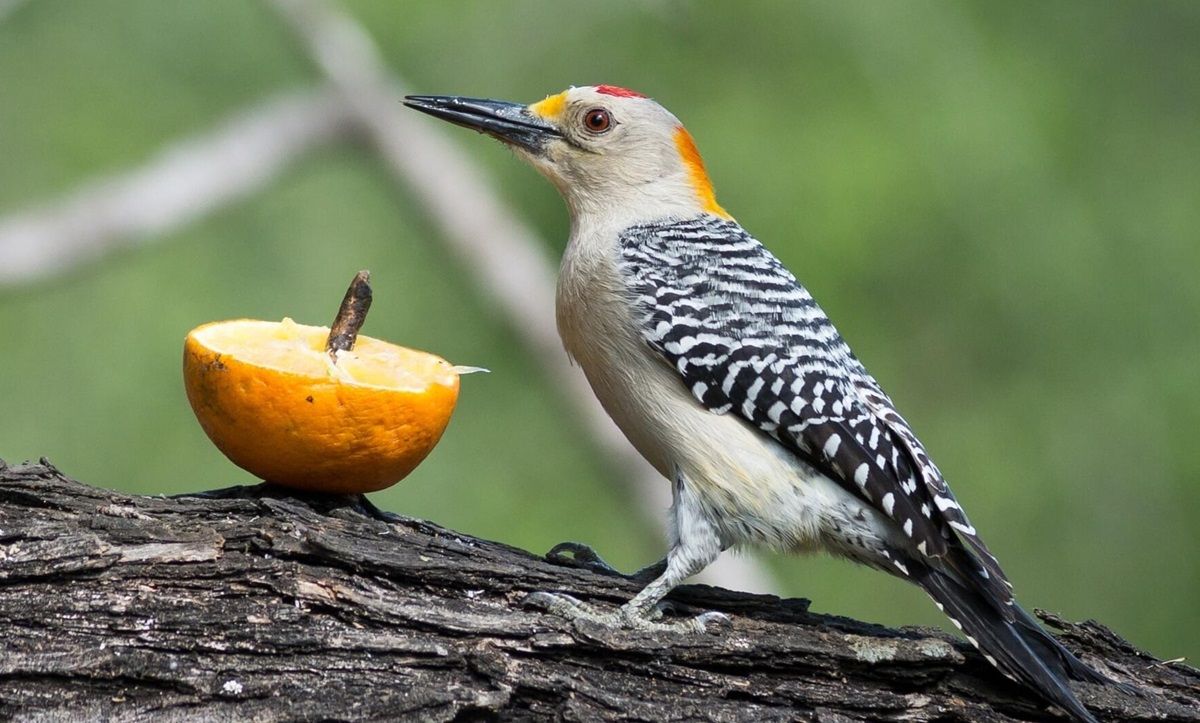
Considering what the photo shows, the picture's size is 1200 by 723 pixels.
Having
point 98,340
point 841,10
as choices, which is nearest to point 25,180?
point 98,340

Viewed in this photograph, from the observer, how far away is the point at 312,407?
158 inches

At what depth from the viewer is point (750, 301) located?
15.5 feet

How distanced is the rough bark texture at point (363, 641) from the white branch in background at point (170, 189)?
17.8ft

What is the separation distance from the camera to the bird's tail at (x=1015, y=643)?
4012 mm

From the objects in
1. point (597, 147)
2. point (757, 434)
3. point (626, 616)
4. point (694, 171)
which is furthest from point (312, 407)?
point (694, 171)

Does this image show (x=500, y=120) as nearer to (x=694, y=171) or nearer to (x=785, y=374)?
(x=694, y=171)

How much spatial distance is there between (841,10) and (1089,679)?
774 cm

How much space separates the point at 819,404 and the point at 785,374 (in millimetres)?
141

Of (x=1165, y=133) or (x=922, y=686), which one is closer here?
(x=922, y=686)

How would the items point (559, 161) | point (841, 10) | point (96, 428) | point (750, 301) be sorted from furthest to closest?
point (841, 10) → point (96, 428) → point (559, 161) → point (750, 301)

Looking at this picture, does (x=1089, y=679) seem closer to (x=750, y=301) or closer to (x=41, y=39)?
(x=750, y=301)

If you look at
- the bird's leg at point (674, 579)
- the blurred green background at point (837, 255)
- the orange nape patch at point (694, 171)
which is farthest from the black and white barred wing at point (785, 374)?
the blurred green background at point (837, 255)

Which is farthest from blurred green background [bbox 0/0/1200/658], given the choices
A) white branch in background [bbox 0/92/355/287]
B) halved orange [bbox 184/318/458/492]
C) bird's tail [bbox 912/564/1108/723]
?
halved orange [bbox 184/318/458/492]

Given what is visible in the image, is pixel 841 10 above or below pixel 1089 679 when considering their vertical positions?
above
